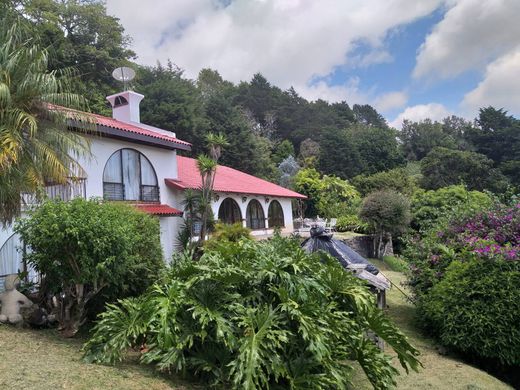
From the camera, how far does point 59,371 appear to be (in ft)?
16.1

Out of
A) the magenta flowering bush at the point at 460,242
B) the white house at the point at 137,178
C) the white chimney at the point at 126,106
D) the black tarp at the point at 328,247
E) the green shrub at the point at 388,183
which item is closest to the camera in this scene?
the magenta flowering bush at the point at 460,242

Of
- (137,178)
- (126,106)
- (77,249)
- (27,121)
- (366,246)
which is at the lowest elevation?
(366,246)

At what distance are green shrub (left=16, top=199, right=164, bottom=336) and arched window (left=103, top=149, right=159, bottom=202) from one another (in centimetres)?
662

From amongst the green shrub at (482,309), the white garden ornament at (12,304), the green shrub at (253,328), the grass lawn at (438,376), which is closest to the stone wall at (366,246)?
the grass lawn at (438,376)

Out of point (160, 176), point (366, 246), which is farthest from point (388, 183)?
point (160, 176)

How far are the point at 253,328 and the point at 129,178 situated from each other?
1081 cm

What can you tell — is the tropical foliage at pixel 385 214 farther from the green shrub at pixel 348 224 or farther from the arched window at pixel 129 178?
the arched window at pixel 129 178

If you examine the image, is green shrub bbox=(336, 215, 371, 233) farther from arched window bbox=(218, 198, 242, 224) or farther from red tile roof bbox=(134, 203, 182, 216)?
red tile roof bbox=(134, 203, 182, 216)

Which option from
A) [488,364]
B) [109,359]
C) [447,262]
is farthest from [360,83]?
[109,359]

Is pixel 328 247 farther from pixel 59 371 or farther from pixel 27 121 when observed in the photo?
pixel 27 121

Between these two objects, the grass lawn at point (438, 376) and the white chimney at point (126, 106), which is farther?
the white chimney at point (126, 106)

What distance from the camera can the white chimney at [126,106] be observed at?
714 inches

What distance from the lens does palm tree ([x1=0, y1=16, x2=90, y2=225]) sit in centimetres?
727

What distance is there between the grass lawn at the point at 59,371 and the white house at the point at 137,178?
4.76 meters
